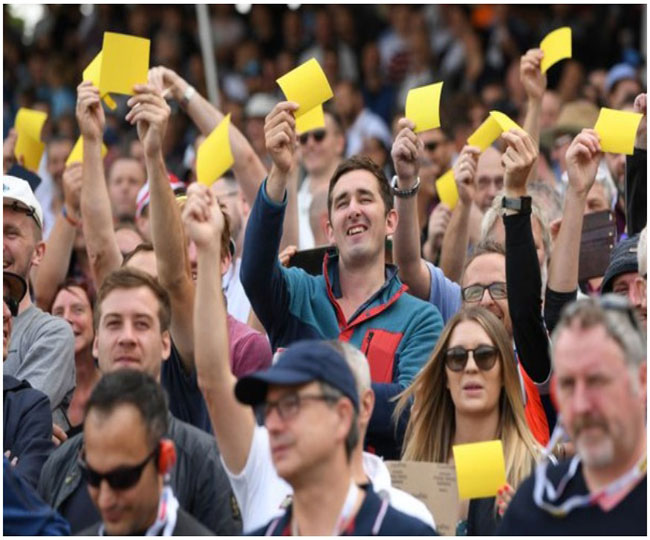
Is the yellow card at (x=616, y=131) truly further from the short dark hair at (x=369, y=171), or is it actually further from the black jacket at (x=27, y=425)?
the black jacket at (x=27, y=425)

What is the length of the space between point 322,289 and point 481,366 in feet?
3.24

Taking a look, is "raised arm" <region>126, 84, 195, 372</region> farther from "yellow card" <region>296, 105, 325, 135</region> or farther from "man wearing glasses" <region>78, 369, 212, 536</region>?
"man wearing glasses" <region>78, 369, 212, 536</region>

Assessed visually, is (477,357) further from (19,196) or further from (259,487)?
(19,196)

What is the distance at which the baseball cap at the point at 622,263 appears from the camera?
598 cm

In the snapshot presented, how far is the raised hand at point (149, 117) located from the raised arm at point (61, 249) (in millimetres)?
1433

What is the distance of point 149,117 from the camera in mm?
6395

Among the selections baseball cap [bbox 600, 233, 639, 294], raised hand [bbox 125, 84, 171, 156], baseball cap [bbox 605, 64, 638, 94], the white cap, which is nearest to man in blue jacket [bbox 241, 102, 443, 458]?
raised hand [bbox 125, 84, 171, 156]

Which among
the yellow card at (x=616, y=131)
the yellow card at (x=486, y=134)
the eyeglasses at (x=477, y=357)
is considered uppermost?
the yellow card at (x=486, y=134)

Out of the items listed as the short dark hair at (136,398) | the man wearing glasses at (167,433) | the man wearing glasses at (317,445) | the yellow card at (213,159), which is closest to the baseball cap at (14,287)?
the man wearing glasses at (167,433)

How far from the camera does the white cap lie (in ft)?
23.2

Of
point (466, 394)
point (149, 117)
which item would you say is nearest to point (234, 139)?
point (149, 117)

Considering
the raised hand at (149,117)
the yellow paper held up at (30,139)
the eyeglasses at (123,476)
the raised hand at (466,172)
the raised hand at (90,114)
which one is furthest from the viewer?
the yellow paper held up at (30,139)

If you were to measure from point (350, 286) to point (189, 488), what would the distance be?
4.73 ft

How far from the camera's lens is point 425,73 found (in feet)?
44.2
